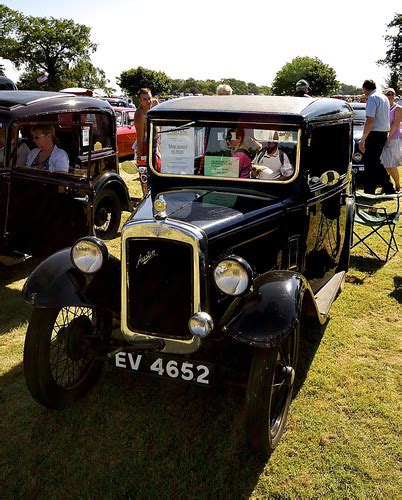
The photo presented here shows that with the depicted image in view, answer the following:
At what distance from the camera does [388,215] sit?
5.13 metres

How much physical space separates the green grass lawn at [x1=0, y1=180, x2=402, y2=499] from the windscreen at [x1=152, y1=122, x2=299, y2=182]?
1433 mm

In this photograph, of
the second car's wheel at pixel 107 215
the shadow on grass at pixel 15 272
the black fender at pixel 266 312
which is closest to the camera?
the black fender at pixel 266 312

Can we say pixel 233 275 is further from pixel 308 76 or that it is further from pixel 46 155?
pixel 308 76

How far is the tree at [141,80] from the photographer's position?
58969 mm

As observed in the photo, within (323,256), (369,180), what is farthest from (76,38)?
(323,256)

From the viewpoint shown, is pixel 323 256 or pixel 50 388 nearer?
pixel 50 388

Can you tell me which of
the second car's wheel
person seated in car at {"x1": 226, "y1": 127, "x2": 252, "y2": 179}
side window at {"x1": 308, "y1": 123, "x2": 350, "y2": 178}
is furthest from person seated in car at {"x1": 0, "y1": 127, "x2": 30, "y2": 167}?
side window at {"x1": 308, "y1": 123, "x2": 350, "y2": 178}

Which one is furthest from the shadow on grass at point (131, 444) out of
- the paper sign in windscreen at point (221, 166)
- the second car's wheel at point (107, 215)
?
the second car's wheel at point (107, 215)

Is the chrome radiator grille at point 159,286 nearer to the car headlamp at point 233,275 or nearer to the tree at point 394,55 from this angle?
the car headlamp at point 233,275

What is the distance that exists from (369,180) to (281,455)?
6092 mm

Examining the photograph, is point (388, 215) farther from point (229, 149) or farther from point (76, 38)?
point (76, 38)

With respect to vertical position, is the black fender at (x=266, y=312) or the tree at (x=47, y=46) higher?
the tree at (x=47, y=46)

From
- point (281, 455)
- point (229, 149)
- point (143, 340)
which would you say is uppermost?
point (229, 149)

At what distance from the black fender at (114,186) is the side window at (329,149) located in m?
2.88
